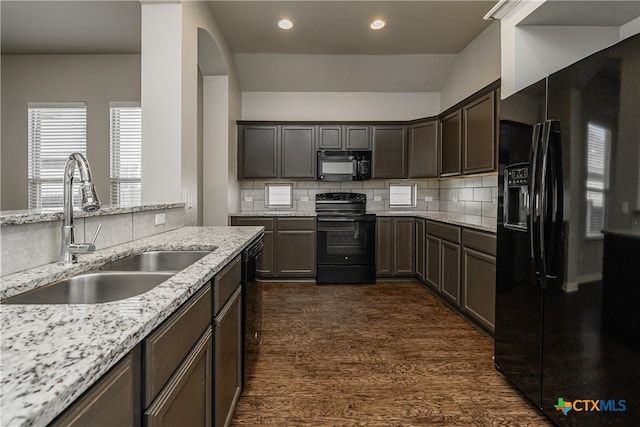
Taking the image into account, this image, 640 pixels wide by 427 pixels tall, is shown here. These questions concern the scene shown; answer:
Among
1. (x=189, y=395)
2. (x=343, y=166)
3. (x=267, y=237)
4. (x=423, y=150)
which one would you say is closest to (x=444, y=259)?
(x=423, y=150)

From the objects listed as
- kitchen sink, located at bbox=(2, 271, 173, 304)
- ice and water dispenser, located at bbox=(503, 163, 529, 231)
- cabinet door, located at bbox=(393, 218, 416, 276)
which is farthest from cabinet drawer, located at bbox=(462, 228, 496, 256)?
kitchen sink, located at bbox=(2, 271, 173, 304)

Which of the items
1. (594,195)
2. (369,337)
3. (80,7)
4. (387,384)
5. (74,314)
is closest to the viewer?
(74,314)

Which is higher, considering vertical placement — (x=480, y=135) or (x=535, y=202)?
(x=480, y=135)

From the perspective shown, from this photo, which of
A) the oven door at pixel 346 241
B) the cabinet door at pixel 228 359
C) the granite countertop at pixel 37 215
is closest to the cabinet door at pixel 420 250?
the oven door at pixel 346 241

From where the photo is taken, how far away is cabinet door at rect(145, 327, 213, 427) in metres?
0.87

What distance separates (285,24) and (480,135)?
2374 millimetres

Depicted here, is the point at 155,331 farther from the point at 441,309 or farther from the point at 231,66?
the point at 231,66

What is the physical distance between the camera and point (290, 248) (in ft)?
15.5

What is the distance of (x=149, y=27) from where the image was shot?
2.57 meters

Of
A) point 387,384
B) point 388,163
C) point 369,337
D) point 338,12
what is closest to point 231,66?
point 338,12

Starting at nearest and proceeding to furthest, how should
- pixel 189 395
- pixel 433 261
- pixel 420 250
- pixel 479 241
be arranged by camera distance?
pixel 189 395 → pixel 479 241 → pixel 433 261 → pixel 420 250

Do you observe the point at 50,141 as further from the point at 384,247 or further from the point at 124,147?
the point at 384,247

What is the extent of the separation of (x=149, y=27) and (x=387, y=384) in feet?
9.49

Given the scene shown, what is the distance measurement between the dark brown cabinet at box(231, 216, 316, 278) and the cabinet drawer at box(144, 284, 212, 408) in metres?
3.41
